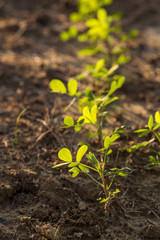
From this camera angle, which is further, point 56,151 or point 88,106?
point 56,151

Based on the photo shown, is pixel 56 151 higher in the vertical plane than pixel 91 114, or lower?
lower

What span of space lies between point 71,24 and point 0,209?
3.17 meters

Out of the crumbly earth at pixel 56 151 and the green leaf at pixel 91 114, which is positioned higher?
the green leaf at pixel 91 114

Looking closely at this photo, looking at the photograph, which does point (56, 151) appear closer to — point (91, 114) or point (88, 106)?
point (88, 106)

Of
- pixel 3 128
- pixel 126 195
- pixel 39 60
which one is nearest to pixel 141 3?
pixel 39 60

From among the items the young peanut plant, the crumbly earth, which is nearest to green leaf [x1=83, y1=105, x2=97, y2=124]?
the young peanut plant

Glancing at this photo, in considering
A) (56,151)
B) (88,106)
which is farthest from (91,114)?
(56,151)

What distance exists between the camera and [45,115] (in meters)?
2.38

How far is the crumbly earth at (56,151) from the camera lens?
62.5 inches

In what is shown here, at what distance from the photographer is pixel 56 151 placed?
2031 millimetres

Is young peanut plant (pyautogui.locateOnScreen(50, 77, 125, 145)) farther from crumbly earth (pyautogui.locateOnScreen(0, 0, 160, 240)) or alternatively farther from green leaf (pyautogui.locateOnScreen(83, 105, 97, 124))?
crumbly earth (pyautogui.locateOnScreen(0, 0, 160, 240))

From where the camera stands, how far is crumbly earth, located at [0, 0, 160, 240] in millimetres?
1587

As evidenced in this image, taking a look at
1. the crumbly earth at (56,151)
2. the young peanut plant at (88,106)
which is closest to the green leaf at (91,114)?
the young peanut plant at (88,106)

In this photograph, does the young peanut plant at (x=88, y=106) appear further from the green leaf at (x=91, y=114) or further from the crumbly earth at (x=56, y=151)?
the crumbly earth at (x=56, y=151)
